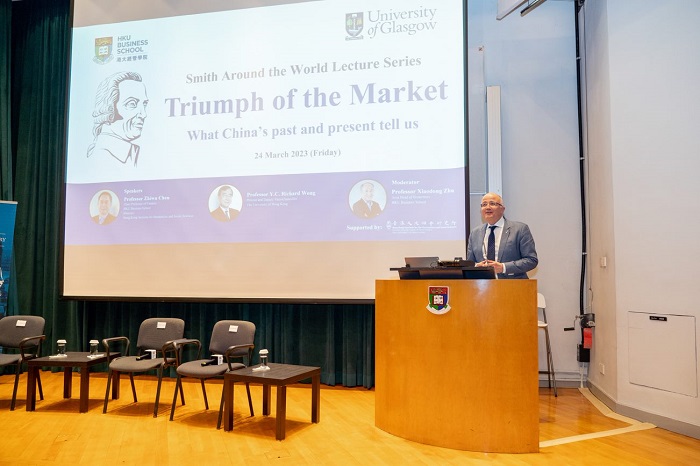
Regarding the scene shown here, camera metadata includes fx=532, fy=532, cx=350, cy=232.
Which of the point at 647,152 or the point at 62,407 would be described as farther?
the point at 62,407

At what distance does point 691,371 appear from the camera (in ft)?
12.5

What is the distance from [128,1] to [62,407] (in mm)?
4051

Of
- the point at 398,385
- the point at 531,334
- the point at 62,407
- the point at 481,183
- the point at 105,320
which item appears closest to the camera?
the point at 531,334

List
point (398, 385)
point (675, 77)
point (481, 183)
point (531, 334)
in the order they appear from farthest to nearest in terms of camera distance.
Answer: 1. point (481, 183)
2. point (675, 77)
3. point (398, 385)
4. point (531, 334)

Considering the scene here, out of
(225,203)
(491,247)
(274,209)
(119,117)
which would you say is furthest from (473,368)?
(119,117)

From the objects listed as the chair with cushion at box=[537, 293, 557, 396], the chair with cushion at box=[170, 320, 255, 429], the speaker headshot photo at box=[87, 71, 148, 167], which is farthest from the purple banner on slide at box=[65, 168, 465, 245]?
the chair with cushion at box=[537, 293, 557, 396]

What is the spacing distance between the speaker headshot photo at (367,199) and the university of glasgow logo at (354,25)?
1403 mm

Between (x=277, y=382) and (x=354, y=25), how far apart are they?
335 centimetres

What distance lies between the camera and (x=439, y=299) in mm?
3301

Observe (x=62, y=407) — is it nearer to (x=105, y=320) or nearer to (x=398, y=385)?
(x=105, y=320)

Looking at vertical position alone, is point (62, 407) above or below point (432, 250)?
below

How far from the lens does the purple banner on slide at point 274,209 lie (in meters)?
4.79

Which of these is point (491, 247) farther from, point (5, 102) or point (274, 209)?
point (5, 102)

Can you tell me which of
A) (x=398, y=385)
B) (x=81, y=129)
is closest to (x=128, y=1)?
(x=81, y=129)
